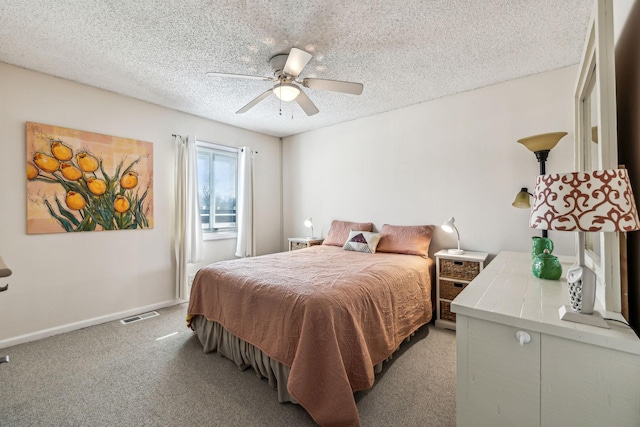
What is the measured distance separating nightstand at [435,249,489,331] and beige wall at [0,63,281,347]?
3.19 metres

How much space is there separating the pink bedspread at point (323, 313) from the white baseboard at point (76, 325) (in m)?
→ 1.19

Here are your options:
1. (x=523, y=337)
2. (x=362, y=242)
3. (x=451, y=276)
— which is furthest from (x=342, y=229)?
(x=523, y=337)

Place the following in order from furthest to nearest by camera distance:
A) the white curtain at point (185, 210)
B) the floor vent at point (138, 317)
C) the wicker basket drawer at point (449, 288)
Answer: the white curtain at point (185, 210) → the floor vent at point (138, 317) → the wicker basket drawer at point (449, 288)

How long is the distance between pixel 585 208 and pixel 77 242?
13.0 ft

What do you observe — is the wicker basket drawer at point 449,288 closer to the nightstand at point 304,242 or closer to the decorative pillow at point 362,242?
the decorative pillow at point 362,242

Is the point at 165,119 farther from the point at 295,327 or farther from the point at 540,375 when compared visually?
the point at 540,375

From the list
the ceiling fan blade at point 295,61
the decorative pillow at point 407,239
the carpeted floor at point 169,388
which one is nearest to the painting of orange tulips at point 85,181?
the carpeted floor at point 169,388

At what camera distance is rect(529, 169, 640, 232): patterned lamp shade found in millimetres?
812

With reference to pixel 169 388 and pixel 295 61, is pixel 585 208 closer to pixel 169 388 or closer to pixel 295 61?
pixel 295 61

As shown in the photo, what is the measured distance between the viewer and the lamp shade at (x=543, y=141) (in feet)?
6.91

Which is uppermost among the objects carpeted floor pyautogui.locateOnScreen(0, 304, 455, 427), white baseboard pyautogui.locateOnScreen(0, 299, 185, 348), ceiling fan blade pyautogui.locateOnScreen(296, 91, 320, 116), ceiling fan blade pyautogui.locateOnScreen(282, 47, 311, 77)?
ceiling fan blade pyautogui.locateOnScreen(282, 47, 311, 77)

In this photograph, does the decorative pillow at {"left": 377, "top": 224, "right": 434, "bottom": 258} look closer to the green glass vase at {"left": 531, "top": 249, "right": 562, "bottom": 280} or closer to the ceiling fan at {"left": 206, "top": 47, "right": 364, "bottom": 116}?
the green glass vase at {"left": 531, "top": 249, "right": 562, "bottom": 280}

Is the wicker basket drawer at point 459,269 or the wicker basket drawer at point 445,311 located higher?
the wicker basket drawer at point 459,269

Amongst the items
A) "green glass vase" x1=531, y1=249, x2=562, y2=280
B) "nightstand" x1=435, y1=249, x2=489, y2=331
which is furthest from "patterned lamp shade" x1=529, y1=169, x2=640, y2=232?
"nightstand" x1=435, y1=249, x2=489, y2=331
